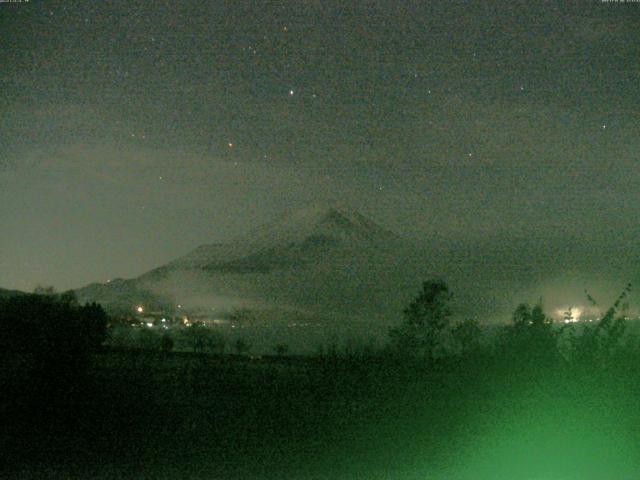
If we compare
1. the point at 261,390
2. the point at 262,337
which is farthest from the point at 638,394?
the point at 262,337

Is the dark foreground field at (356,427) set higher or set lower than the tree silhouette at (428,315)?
lower

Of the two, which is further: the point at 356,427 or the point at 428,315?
the point at 428,315

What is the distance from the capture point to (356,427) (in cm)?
1398

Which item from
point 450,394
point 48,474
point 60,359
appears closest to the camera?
point 48,474

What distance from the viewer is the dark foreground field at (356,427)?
11156 mm

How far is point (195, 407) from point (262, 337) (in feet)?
104

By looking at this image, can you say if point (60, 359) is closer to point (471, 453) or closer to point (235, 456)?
point (235, 456)

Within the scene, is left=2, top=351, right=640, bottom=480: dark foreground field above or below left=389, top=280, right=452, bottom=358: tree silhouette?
below

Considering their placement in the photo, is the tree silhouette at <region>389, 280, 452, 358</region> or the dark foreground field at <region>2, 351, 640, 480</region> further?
the tree silhouette at <region>389, 280, 452, 358</region>

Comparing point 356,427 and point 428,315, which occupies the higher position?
point 428,315

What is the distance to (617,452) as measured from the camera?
1146 cm

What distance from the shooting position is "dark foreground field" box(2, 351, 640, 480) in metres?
11.2

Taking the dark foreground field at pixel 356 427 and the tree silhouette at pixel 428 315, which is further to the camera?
the tree silhouette at pixel 428 315

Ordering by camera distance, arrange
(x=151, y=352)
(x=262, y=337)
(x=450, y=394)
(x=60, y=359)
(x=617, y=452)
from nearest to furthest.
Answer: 1. (x=617, y=452)
2. (x=450, y=394)
3. (x=60, y=359)
4. (x=151, y=352)
5. (x=262, y=337)
